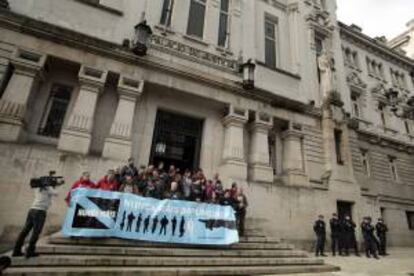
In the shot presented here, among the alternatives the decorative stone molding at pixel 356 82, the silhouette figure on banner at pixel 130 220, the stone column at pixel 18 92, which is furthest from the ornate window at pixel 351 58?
the stone column at pixel 18 92

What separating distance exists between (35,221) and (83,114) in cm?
510

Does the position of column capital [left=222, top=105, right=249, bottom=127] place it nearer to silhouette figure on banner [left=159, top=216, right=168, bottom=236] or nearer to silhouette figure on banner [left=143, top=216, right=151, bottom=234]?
silhouette figure on banner [left=159, top=216, right=168, bottom=236]

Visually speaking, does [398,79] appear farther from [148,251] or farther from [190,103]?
[148,251]

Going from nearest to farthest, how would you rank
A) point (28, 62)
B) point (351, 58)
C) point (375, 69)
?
point (28, 62) → point (351, 58) → point (375, 69)

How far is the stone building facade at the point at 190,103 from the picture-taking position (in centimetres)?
925

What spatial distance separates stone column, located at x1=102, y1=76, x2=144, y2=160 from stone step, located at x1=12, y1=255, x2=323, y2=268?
4576mm

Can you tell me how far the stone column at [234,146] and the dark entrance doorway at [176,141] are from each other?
1312mm

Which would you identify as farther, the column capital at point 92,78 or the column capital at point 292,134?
the column capital at point 292,134

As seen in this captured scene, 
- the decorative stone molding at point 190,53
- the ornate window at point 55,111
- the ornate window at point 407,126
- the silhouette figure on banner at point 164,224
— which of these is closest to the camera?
the silhouette figure on banner at point 164,224

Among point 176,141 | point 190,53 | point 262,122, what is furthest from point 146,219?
point 190,53

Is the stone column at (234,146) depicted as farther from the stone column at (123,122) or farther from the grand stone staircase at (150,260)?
the stone column at (123,122)

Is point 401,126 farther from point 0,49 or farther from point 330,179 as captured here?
point 0,49

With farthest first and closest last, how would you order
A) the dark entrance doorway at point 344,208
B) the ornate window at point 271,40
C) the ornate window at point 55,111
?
the ornate window at point 271,40 < the dark entrance doorway at point 344,208 < the ornate window at point 55,111

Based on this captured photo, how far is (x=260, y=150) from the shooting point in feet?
41.6
